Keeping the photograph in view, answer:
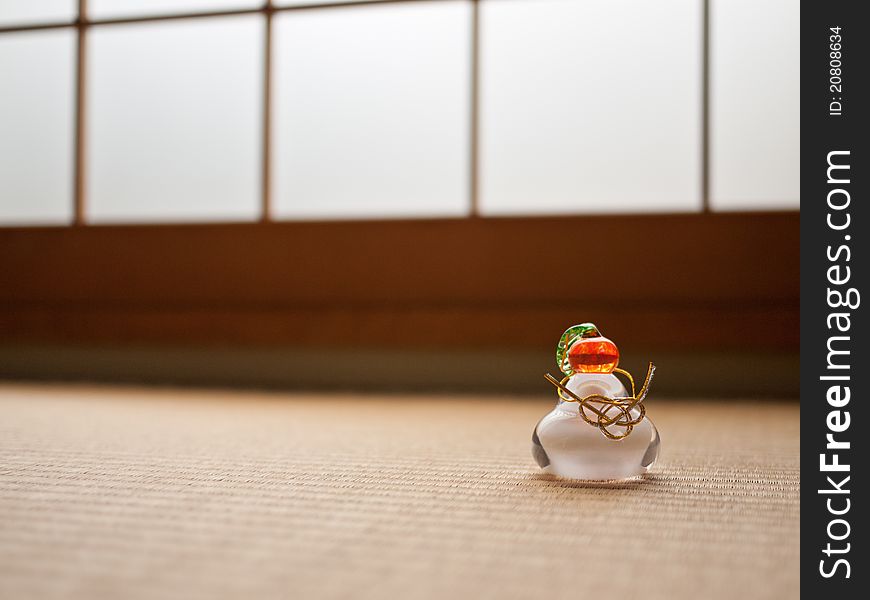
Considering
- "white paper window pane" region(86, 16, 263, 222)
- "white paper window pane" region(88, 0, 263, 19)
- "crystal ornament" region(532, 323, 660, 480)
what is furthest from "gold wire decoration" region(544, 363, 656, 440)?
"white paper window pane" region(88, 0, 263, 19)

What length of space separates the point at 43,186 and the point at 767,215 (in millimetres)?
1824

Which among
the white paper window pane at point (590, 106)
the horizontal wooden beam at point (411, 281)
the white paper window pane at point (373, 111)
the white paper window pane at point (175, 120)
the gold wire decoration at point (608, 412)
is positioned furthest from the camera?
the white paper window pane at point (175, 120)

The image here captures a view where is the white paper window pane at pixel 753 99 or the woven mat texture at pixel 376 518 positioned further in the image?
the white paper window pane at pixel 753 99

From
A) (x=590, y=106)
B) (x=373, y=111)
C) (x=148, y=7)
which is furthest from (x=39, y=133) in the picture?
(x=590, y=106)

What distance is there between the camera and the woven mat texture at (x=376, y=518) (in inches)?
19.4

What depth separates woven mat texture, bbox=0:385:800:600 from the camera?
0.49 metres

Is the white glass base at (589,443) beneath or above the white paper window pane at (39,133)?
beneath

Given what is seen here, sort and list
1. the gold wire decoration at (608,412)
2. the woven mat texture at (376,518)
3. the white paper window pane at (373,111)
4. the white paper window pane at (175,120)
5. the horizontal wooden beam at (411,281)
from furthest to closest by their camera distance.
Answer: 1. the white paper window pane at (175,120)
2. the white paper window pane at (373,111)
3. the horizontal wooden beam at (411,281)
4. the gold wire decoration at (608,412)
5. the woven mat texture at (376,518)

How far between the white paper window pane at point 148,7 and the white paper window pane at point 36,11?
0.06 metres

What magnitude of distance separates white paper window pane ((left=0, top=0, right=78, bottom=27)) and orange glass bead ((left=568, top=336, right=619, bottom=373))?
80.1 inches

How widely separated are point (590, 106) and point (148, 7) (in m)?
1.19

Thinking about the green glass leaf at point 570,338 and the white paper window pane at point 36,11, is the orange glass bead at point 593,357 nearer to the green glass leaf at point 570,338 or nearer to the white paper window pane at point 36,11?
the green glass leaf at point 570,338

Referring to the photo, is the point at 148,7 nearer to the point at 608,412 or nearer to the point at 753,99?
the point at 753,99

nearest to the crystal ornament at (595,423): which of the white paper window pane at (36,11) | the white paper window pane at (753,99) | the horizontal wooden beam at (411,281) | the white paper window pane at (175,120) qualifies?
the horizontal wooden beam at (411,281)
